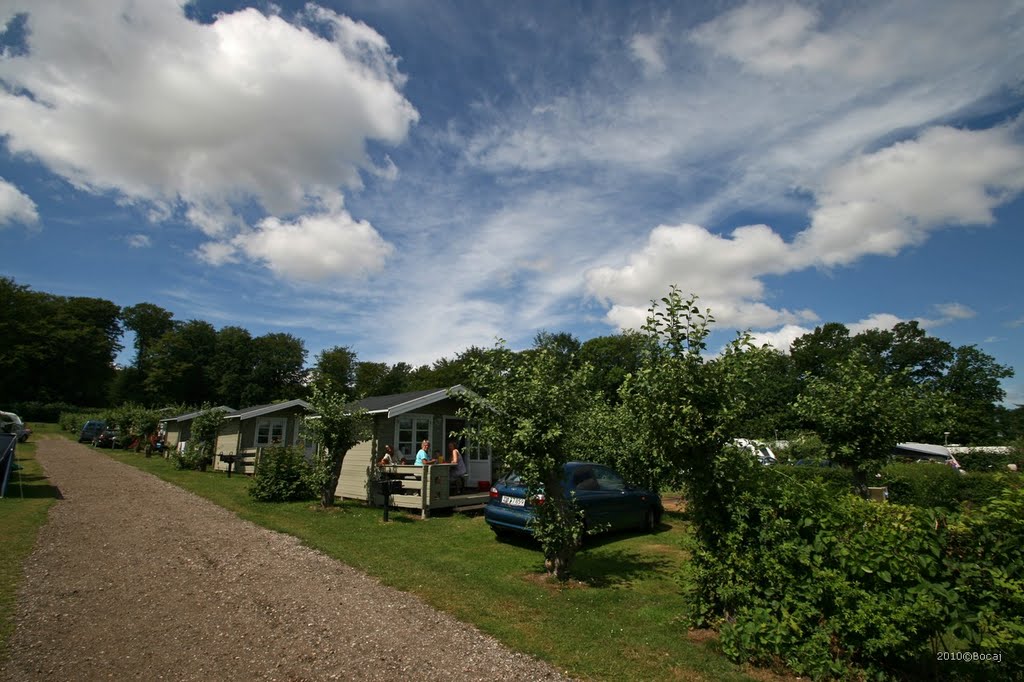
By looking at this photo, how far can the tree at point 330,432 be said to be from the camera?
1383 cm

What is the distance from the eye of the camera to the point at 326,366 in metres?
71.8

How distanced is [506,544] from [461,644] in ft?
16.7

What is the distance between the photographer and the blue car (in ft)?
32.3

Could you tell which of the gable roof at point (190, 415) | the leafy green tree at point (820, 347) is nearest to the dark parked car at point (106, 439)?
the gable roof at point (190, 415)

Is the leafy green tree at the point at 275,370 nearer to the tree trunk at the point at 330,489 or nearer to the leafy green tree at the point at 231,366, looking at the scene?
the leafy green tree at the point at 231,366

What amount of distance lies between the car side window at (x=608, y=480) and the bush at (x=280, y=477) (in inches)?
338

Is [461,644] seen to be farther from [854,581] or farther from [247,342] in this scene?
[247,342]

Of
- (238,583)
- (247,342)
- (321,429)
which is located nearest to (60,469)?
(321,429)

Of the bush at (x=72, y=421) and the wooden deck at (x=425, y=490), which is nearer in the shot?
the wooden deck at (x=425, y=490)

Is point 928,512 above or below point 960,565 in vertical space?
above

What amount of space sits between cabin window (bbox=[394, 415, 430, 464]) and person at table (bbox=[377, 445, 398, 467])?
0.29m

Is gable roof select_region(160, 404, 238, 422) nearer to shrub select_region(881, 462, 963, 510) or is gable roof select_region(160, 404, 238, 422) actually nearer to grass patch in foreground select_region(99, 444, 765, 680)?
grass patch in foreground select_region(99, 444, 765, 680)

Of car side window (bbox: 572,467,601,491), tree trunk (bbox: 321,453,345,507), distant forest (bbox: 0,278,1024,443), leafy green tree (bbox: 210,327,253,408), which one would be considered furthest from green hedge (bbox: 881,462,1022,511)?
leafy green tree (bbox: 210,327,253,408)

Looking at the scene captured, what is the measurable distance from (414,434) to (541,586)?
9924mm
